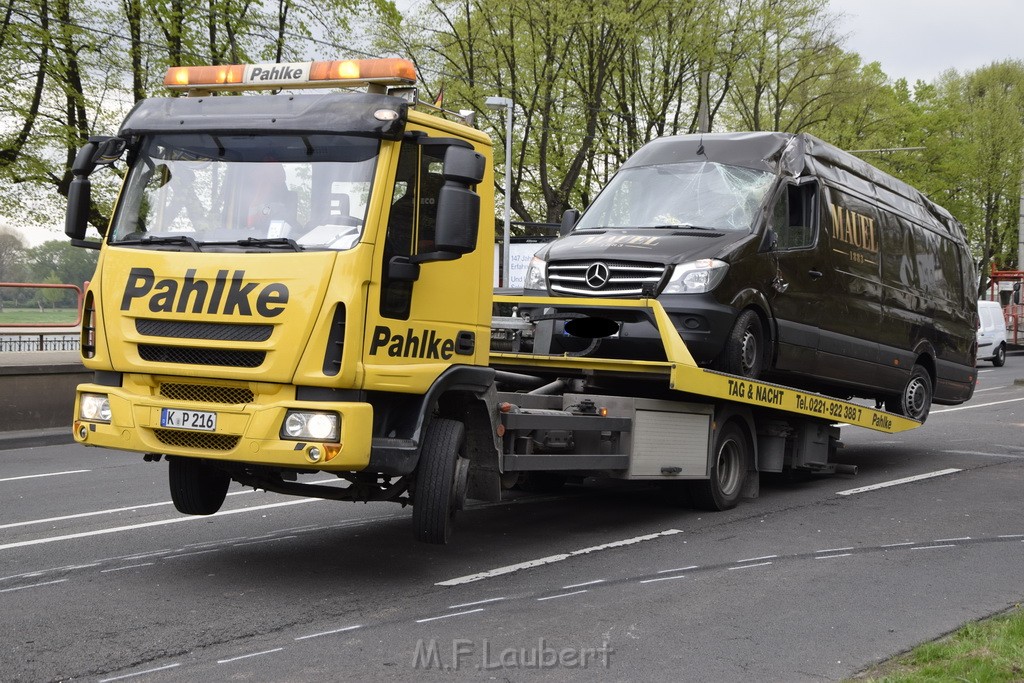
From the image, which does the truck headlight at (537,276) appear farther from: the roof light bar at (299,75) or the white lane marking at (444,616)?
the white lane marking at (444,616)

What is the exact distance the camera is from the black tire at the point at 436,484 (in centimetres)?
646

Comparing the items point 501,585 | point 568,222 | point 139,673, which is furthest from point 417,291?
point 568,222

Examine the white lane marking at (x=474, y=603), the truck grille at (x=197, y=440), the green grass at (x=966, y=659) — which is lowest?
the white lane marking at (x=474, y=603)

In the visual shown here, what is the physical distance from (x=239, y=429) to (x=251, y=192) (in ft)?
4.35

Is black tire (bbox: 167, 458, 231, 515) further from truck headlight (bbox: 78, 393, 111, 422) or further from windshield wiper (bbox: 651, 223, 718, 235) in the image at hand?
windshield wiper (bbox: 651, 223, 718, 235)

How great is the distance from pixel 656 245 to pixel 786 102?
34.6 meters

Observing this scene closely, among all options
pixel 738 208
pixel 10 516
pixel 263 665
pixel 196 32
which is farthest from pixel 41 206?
pixel 263 665

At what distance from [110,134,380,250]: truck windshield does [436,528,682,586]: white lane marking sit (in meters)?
2.07

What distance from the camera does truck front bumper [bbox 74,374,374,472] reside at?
594cm

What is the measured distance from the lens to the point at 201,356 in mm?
6113

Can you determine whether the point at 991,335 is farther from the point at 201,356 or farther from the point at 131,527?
the point at 201,356

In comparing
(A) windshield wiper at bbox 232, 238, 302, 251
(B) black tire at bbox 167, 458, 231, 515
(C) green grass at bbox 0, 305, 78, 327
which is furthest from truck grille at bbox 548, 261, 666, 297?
(C) green grass at bbox 0, 305, 78, 327

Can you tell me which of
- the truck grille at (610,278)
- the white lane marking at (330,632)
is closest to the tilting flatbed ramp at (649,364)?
the truck grille at (610,278)

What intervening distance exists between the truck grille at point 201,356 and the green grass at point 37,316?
11429mm
